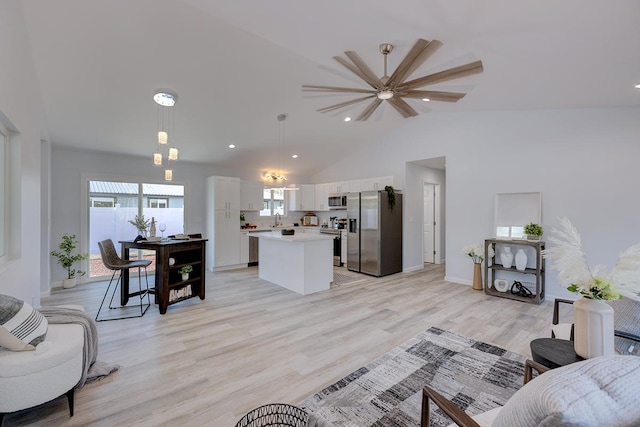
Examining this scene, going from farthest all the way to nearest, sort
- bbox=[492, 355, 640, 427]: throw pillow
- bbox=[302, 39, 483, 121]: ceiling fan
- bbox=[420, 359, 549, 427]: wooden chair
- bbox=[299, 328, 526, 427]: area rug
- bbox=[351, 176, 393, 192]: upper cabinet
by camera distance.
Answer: bbox=[351, 176, 393, 192]: upper cabinet < bbox=[302, 39, 483, 121]: ceiling fan < bbox=[299, 328, 526, 427]: area rug < bbox=[420, 359, 549, 427]: wooden chair < bbox=[492, 355, 640, 427]: throw pillow

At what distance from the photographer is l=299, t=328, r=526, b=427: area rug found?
6.44ft

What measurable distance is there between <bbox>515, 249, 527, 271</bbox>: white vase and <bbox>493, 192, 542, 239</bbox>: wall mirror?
289 millimetres

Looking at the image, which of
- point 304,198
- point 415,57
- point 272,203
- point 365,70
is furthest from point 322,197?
point 415,57

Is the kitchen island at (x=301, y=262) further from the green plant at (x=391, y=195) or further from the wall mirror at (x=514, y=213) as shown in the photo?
the wall mirror at (x=514, y=213)

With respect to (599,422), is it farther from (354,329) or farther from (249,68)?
(249,68)

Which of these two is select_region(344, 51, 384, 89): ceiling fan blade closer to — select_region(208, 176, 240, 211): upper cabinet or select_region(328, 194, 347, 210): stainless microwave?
select_region(328, 194, 347, 210): stainless microwave

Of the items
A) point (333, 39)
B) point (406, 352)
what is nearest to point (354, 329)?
point (406, 352)

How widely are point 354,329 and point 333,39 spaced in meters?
3.18

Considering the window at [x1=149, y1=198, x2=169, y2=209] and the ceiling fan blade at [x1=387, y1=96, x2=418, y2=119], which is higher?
the ceiling fan blade at [x1=387, y1=96, x2=418, y2=119]

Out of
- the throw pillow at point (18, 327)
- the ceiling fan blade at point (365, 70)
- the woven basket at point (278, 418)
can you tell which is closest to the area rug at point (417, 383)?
the woven basket at point (278, 418)

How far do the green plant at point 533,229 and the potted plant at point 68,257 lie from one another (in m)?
7.63

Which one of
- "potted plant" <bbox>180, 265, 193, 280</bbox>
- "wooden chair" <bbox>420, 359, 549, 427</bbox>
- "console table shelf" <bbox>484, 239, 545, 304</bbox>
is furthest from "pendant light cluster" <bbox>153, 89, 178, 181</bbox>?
"console table shelf" <bbox>484, 239, 545, 304</bbox>

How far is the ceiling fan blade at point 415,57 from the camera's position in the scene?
2.07m

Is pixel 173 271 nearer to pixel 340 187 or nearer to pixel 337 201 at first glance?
pixel 337 201
